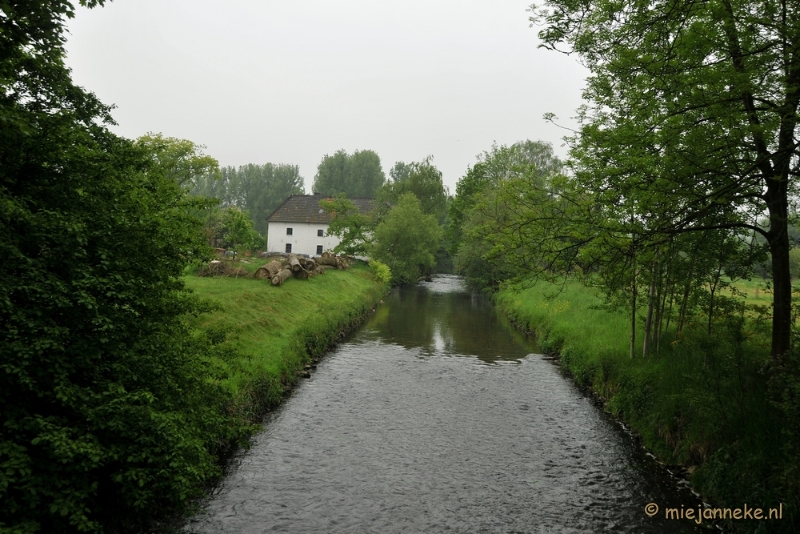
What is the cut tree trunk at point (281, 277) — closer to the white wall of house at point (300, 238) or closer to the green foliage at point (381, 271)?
the green foliage at point (381, 271)

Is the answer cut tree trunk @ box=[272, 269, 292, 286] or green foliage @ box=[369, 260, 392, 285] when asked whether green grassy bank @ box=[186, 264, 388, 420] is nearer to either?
cut tree trunk @ box=[272, 269, 292, 286]

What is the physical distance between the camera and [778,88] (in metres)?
9.22

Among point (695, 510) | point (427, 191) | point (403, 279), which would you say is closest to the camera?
point (695, 510)

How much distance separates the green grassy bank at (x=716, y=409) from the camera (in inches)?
310

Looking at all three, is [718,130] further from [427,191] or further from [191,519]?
[427,191]

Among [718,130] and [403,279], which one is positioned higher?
[718,130]

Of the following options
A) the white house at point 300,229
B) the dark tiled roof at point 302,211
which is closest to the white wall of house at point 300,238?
the white house at point 300,229

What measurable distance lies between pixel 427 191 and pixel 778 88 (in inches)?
2268

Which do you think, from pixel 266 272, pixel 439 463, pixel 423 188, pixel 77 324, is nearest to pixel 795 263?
pixel 439 463

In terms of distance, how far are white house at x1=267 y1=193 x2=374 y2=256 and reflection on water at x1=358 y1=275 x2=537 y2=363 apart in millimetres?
25320

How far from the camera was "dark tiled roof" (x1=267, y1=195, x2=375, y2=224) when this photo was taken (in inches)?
2654

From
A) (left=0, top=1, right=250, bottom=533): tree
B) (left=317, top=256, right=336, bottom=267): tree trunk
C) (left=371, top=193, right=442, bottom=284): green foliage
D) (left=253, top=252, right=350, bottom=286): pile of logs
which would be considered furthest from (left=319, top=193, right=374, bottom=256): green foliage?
(left=0, top=1, right=250, bottom=533): tree

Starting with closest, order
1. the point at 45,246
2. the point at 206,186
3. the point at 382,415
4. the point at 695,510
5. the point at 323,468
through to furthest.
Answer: the point at 45,246 → the point at 695,510 → the point at 323,468 → the point at 382,415 → the point at 206,186

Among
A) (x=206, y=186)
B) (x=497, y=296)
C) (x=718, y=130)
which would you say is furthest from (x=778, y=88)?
(x=206, y=186)
